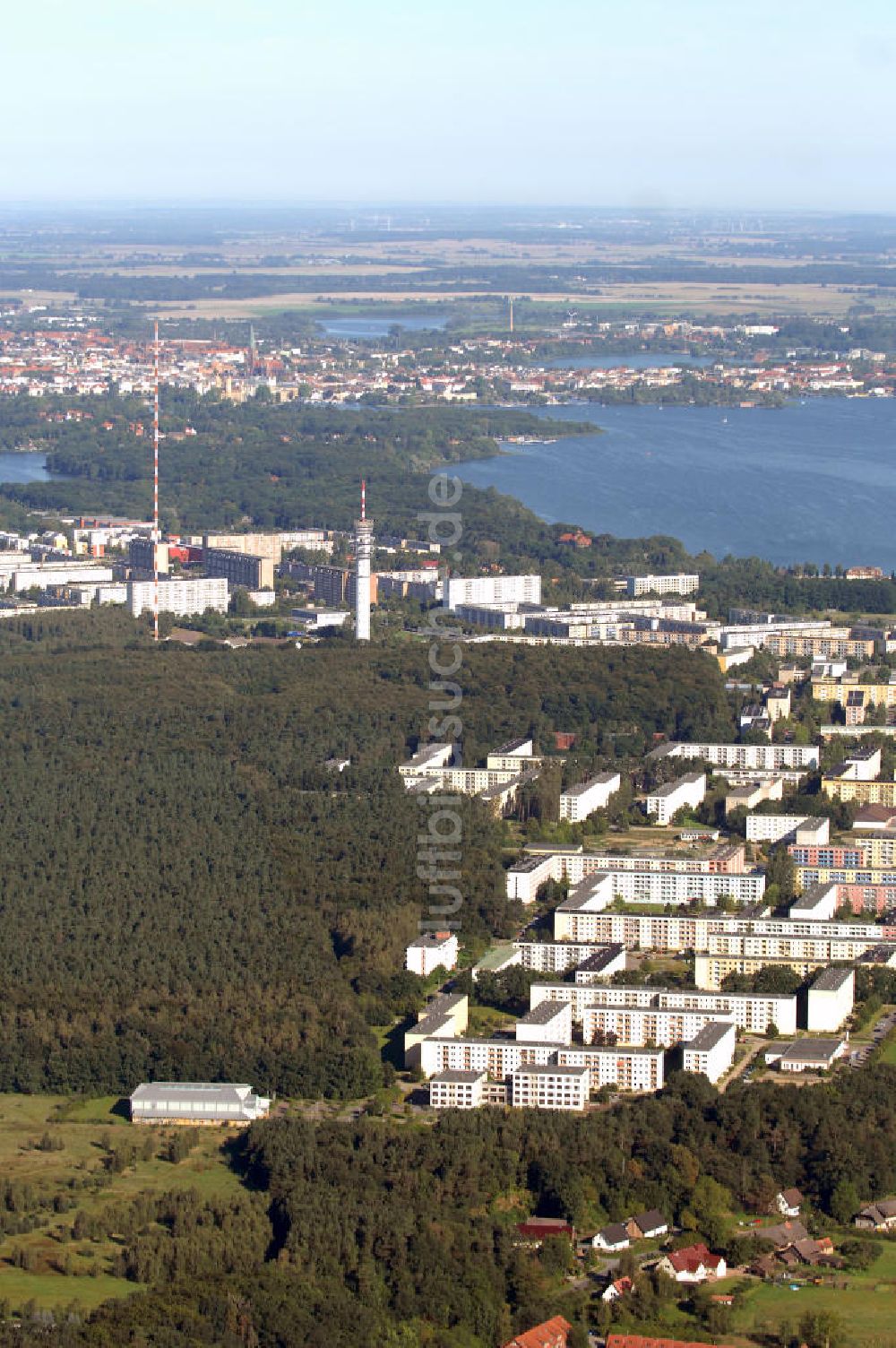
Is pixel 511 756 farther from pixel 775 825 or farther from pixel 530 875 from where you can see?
pixel 530 875

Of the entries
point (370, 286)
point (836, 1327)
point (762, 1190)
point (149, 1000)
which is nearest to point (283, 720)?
point (149, 1000)

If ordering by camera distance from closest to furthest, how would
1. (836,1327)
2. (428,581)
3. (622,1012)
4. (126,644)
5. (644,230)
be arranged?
(836,1327)
(622,1012)
(126,644)
(428,581)
(644,230)

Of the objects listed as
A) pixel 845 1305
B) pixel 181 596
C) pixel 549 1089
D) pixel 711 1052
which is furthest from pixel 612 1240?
pixel 181 596

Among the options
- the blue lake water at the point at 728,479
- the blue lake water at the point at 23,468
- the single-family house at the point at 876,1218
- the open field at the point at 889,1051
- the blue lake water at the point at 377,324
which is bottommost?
the blue lake water at the point at 377,324

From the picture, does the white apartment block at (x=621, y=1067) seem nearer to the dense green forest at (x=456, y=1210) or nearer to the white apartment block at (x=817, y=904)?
the dense green forest at (x=456, y=1210)

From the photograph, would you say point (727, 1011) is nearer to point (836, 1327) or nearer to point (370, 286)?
point (836, 1327)

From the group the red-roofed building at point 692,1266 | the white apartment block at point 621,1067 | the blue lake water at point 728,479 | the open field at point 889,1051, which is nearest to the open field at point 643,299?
the blue lake water at point 728,479
